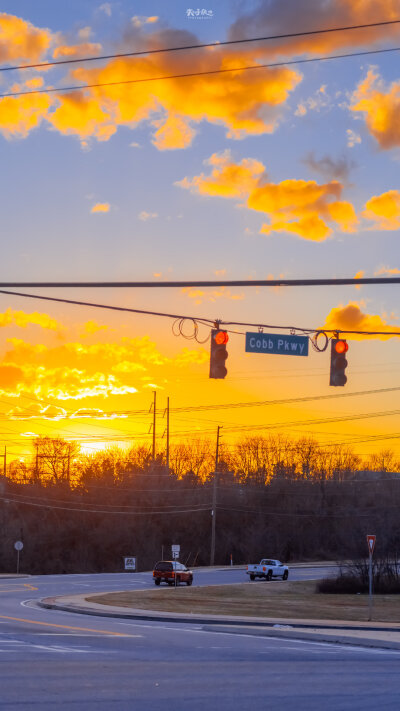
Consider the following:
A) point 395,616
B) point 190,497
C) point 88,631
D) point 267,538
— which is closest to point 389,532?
point 267,538

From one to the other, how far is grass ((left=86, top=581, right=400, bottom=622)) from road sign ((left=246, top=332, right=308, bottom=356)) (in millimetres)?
16778

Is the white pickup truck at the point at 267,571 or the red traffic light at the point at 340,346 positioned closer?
the red traffic light at the point at 340,346

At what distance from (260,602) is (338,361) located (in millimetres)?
28341

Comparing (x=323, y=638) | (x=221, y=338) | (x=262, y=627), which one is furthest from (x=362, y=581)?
(x=221, y=338)

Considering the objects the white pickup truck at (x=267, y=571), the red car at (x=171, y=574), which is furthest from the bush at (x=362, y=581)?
the white pickup truck at (x=267, y=571)

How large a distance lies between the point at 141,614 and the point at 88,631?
7.86 m

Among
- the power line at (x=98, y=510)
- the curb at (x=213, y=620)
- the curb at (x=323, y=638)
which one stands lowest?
the curb at (x=213, y=620)

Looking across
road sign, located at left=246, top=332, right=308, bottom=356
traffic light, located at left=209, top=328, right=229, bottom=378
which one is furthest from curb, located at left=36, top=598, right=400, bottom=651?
traffic light, located at left=209, top=328, right=229, bottom=378

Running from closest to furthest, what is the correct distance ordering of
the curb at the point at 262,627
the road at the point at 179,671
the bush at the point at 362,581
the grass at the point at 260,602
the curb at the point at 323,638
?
the road at the point at 179,671 → the curb at the point at 323,638 → the curb at the point at 262,627 → the grass at the point at 260,602 → the bush at the point at 362,581

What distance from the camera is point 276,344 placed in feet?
68.7

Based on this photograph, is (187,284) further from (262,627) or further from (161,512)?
(161,512)

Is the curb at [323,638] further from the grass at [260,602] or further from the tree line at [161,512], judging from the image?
the tree line at [161,512]

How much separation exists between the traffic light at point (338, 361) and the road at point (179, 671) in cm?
599

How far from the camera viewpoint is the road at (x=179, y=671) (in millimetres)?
12469
